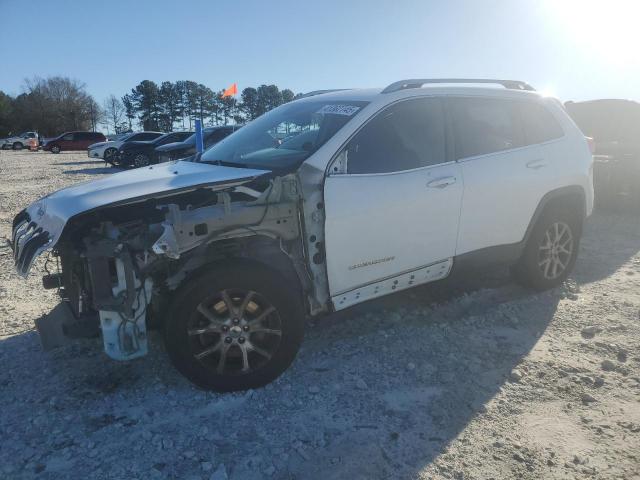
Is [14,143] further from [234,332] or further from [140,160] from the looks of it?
[234,332]

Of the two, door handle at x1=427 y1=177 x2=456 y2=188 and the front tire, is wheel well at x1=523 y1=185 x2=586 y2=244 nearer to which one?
door handle at x1=427 y1=177 x2=456 y2=188

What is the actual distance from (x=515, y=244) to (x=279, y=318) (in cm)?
228

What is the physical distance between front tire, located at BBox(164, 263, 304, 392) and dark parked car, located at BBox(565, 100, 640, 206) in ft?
23.8

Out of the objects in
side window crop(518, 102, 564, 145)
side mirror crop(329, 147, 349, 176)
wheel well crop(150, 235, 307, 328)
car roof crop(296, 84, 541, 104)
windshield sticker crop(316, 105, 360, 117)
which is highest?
car roof crop(296, 84, 541, 104)

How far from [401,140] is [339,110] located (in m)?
0.51

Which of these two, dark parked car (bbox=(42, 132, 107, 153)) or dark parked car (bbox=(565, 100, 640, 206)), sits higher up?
dark parked car (bbox=(42, 132, 107, 153))

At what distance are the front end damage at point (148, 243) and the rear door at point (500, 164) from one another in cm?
146

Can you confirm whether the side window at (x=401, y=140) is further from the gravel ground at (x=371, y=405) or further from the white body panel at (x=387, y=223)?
the gravel ground at (x=371, y=405)

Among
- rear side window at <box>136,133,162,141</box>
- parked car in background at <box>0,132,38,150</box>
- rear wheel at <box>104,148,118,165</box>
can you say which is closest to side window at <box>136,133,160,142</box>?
rear side window at <box>136,133,162,141</box>

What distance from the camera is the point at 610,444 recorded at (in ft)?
8.63

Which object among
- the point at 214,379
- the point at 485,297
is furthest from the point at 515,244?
the point at 214,379

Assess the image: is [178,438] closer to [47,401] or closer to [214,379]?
[214,379]

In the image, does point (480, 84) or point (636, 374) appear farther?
point (480, 84)

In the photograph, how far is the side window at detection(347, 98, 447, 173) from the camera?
11.1 ft
